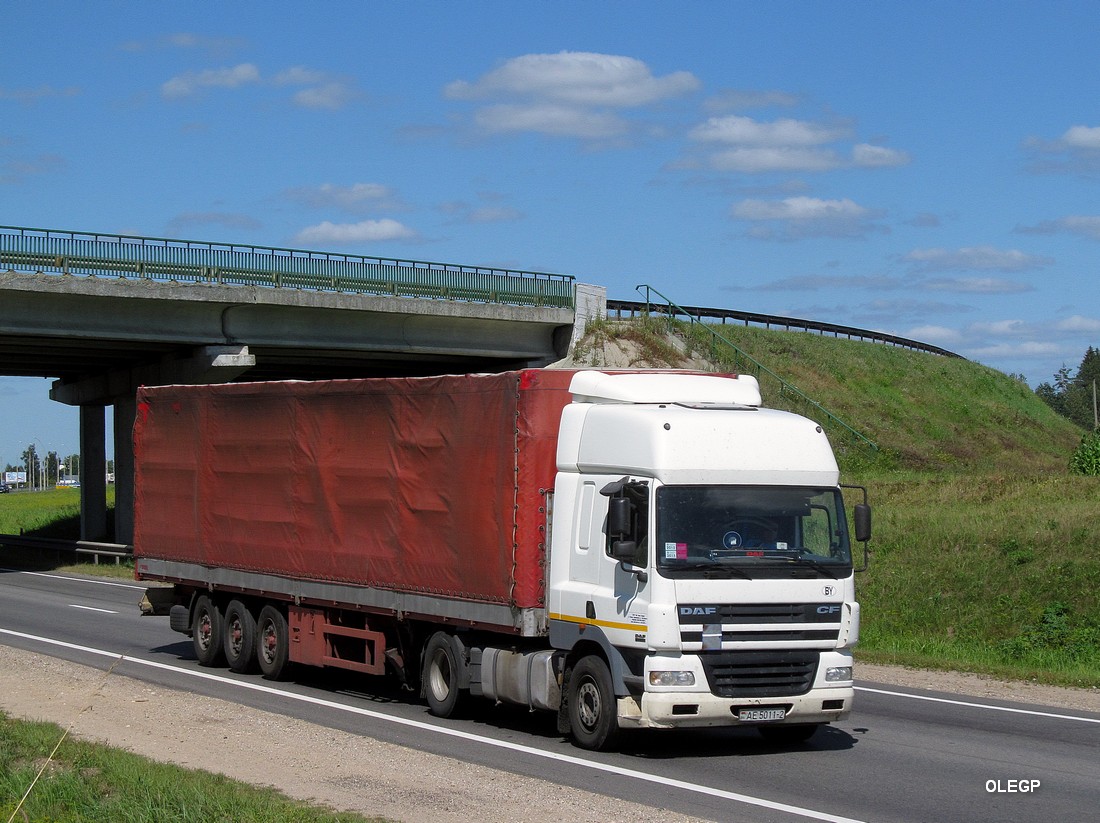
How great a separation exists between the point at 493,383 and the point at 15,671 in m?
8.54

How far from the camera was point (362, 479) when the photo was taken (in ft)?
50.1

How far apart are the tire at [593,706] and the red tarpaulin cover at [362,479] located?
3.16 feet

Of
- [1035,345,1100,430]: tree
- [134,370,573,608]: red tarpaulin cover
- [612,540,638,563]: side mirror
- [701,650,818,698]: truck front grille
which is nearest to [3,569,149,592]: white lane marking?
[134,370,573,608]: red tarpaulin cover

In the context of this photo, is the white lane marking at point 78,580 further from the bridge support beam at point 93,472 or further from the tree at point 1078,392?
the tree at point 1078,392

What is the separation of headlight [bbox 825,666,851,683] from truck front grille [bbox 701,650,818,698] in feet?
0.47

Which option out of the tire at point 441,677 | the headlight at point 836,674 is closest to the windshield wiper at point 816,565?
the headlight at point 836,674

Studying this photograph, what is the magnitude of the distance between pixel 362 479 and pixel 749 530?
5164mm

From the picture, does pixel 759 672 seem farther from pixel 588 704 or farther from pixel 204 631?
pixel 204 631

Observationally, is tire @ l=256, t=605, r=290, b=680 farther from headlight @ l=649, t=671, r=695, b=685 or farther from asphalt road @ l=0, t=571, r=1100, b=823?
headlight @ l=649, t=671, r=695, b=685

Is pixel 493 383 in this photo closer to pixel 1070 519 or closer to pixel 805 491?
pixel 805 491

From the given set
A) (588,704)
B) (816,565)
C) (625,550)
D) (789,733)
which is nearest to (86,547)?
(588,704)

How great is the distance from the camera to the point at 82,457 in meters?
50.5

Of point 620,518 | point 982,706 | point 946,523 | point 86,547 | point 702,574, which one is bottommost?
point 982,706

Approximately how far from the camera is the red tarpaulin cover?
12977 mm
